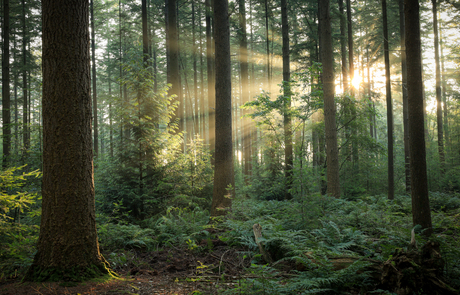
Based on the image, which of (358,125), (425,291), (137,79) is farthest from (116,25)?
(425,291)

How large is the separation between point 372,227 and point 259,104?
7.90 metres

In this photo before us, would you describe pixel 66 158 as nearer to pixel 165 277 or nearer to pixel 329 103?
pixel 165 277

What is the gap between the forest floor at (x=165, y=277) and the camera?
325 centimetres

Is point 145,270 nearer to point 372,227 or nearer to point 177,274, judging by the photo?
point 177,274

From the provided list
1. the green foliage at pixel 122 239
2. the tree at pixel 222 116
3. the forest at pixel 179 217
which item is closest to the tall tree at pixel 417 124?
the forest at pixel 179 217

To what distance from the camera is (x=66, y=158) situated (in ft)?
12.0

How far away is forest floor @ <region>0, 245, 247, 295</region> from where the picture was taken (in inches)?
128

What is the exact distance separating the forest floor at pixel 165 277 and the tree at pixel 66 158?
33 cm

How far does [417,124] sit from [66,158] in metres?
6.17

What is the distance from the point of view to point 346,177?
14.8 meters

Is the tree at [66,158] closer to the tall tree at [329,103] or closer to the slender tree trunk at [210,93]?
the tall tree at [329,103]

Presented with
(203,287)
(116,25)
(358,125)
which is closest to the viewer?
(203,287)

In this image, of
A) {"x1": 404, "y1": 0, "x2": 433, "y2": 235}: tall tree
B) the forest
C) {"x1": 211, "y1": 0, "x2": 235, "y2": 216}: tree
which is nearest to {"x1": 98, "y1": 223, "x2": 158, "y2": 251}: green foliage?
the forest

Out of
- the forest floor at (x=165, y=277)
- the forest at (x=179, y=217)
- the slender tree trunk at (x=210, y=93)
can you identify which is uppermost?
the slender tree trunk at (x=210, y=93)
